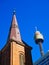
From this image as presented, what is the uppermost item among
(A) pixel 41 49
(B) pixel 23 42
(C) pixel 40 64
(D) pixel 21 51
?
(A) pixel 41 49

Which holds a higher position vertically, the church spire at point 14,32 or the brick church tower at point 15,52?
the church spire at point 14,32

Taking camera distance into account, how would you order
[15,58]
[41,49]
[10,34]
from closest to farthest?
[15,58] < [10,34] < [41,49]

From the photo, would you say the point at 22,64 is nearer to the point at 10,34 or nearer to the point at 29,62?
the point at 29,62

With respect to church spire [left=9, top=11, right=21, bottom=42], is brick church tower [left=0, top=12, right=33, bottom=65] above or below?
below

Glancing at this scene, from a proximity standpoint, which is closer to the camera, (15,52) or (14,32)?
(15,52)

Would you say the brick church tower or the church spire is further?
the church spire

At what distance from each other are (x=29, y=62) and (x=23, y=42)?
9.97 feet

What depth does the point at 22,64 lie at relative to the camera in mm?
25891

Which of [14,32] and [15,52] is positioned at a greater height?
[14,32]

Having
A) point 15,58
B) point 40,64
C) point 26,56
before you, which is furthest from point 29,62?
point 40,64

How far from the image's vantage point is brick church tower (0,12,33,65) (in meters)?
25.5

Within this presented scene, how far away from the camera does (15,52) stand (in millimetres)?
26000

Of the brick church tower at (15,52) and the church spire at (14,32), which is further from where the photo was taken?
the church spire at (14,32)

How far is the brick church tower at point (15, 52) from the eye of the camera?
2552 centimetres
